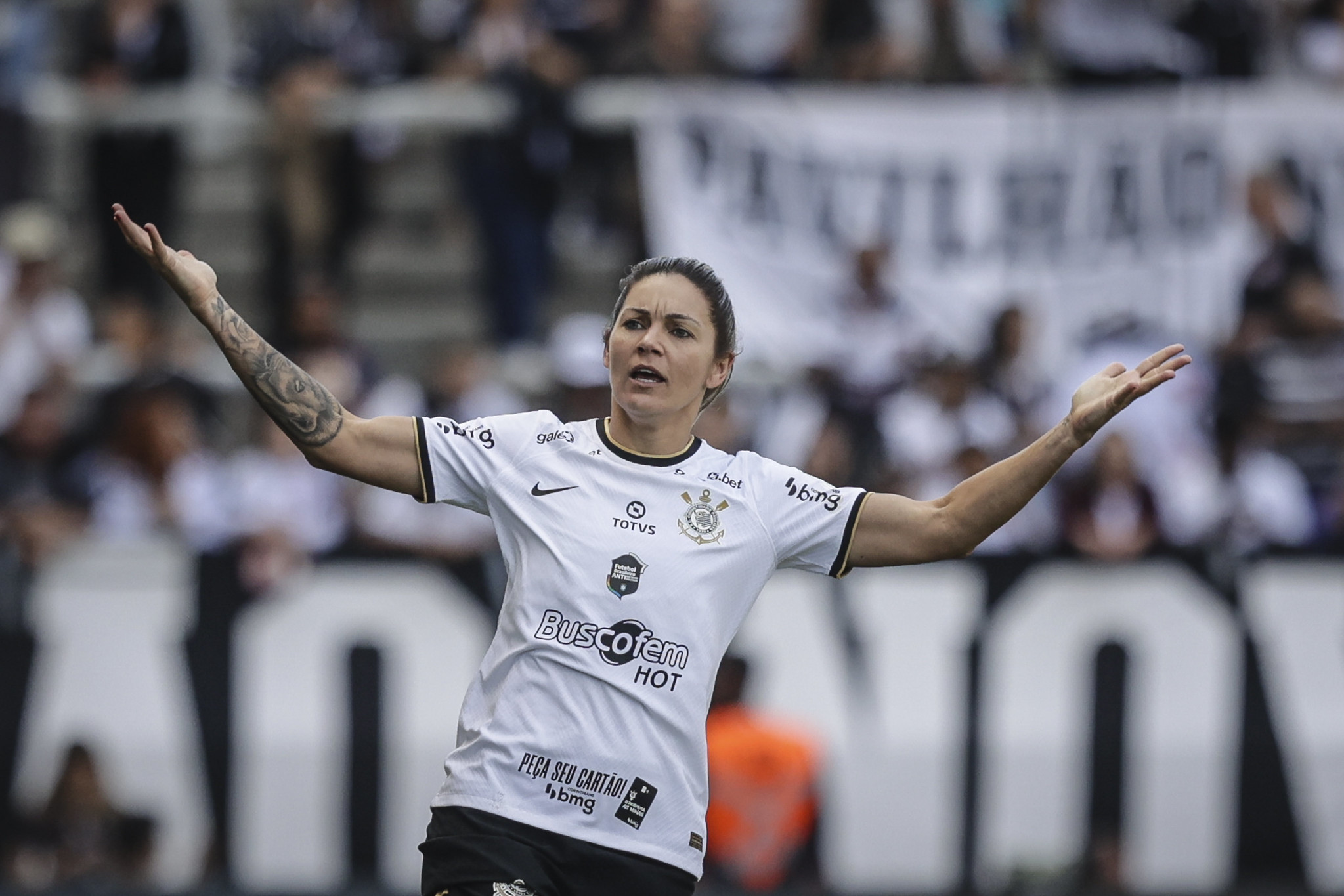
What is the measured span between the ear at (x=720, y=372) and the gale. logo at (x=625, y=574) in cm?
59

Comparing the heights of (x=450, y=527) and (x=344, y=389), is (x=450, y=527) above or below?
below

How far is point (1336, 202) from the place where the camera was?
12.4 metres

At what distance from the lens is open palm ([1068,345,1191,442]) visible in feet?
16.0

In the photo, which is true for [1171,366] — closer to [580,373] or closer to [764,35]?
[580,373]

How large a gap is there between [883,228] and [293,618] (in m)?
4.60

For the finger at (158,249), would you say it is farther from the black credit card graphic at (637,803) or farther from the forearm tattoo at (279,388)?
the black credit card graphic at (637,803)

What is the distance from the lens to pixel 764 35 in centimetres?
1331

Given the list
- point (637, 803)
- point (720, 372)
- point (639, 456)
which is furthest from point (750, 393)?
point (637, 803)

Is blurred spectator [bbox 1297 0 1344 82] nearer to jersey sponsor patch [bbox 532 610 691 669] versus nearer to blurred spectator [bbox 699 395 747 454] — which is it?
blurred spectator [bbox 699 395 747 454]

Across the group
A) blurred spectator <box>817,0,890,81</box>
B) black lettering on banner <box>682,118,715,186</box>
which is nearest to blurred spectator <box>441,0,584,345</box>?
black lettering on banner <box>682,118,715,186</box>


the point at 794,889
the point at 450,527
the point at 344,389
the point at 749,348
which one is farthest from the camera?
the point at 749,348

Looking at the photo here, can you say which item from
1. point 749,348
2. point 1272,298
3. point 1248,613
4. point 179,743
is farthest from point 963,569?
point 179,743

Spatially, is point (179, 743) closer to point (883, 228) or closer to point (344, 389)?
point (344, 389)

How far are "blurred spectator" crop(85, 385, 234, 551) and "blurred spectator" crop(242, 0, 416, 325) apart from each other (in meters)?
1.92
